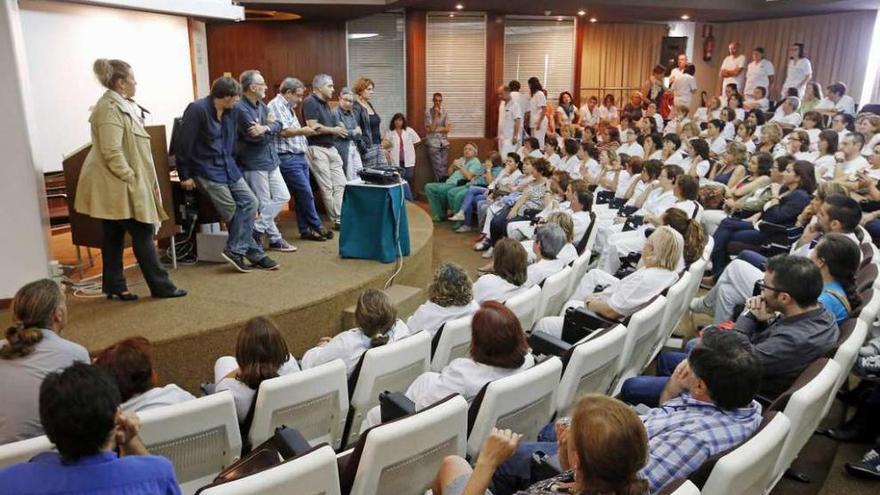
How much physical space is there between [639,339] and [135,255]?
2.75 m

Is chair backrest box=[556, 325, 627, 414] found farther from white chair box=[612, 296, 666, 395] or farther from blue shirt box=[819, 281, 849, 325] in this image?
blue shirt box=[819, 281, 849, 325]

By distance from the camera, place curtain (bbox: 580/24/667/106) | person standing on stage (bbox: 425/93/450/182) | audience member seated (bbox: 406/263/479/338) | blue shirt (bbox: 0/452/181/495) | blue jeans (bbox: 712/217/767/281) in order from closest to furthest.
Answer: blue shirt (bbox: 0/452/181/495) → audience member seated (bbox: 406/263/479/338) → blue jeans (bbox: 712/217/767/281) → person standing on stage (bbox: 425/93/450/182) → curtain (bbox: 580/24/667/106)

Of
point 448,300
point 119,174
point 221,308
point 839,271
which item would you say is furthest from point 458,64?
point 839,271

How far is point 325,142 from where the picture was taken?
212 inches

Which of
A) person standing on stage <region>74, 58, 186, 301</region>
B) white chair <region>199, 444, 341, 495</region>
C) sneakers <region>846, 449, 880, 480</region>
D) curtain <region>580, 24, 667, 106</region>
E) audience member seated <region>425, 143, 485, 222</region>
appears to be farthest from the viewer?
curtain <region>580, 24, 667, 106</region>

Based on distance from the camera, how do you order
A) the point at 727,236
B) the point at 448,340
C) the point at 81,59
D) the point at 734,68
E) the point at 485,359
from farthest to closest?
the point at 734,68 < the point at 81,59 < the point at 727,236 < the point at 448,340 < the point at 485,359

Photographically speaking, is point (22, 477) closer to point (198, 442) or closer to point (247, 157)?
point (198, 442)

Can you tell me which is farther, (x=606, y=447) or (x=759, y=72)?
(x=759, y=72)

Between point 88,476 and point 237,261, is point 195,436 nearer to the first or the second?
point 88,476

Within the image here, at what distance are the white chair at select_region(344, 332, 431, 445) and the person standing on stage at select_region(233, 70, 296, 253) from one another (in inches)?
91.6

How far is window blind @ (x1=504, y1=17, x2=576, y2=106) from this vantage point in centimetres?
1055

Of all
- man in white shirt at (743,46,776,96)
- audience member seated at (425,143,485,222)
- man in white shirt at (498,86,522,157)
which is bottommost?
audience member seated at (425,143,485,222)

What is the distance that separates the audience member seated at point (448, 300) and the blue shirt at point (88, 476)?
5.64ft

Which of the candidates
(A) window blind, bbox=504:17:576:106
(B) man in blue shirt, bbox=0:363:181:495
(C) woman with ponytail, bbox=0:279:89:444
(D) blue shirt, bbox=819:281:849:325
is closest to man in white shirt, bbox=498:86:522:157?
(A) window blind, bbox=504:17:576:106
